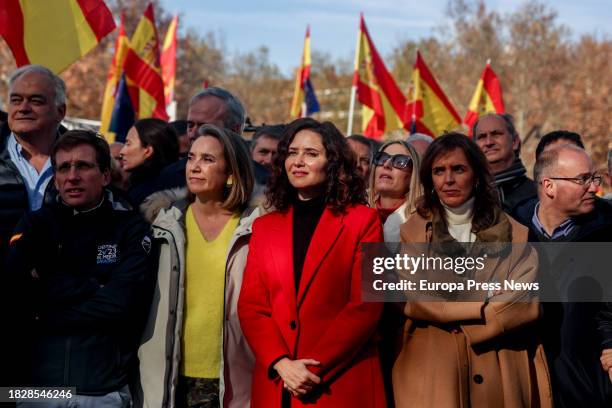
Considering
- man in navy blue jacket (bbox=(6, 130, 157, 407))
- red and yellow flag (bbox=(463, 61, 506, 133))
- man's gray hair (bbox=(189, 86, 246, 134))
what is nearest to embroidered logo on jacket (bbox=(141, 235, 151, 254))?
man in navy blue jacket (bbox=(6, 130, 157, 407))

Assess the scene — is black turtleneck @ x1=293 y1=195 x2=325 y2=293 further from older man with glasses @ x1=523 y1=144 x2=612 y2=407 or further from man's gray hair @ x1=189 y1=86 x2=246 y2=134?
man's gray hair @ x1=189 y1=86 x2=246 y2=134

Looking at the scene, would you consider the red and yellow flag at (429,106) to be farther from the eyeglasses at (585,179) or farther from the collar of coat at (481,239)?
the collar of coat at (481,239)

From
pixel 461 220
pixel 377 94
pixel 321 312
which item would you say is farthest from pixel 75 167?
pixel 377 94

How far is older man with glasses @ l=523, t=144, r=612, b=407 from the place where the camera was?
14.9ft

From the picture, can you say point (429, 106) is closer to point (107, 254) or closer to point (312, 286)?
point (312, 286)

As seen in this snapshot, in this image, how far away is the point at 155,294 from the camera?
182 inches

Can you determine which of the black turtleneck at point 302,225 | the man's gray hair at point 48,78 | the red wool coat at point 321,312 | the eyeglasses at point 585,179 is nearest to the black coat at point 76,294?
the red wool coat at point 321,312

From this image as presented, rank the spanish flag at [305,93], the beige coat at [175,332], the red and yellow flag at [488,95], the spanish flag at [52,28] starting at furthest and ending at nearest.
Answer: the spanish flag at [305,93], the red and yellow flag at [488,95], the spanish flag at [52,28], the beige coat at [175,332]

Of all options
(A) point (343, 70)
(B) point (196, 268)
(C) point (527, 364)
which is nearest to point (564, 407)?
(C) point (527, 364)

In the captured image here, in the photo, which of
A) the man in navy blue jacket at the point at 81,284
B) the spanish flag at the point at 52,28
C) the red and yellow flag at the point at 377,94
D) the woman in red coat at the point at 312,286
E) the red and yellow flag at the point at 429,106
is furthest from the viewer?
the red and yellow flag at the point at 377,94


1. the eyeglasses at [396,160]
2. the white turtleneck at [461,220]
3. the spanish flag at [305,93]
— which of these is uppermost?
the spanish flag at [305,93]

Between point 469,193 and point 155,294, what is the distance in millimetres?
1846

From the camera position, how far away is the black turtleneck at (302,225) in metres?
4.36

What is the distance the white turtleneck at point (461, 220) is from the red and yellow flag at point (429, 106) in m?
7.73
